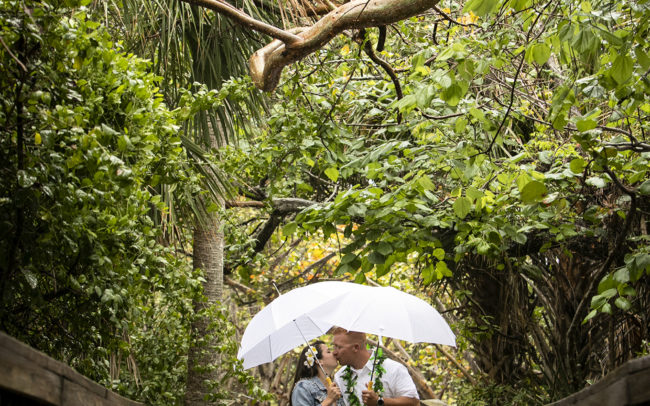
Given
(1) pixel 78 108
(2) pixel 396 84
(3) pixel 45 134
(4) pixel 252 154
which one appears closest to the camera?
(3) pixel 45 134

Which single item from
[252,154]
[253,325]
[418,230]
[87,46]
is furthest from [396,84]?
[87,46]

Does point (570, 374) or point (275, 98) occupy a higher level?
point (275, 98)

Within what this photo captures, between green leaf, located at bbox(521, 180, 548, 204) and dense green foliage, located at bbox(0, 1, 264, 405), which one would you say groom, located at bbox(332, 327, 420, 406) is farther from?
green leaf, located at bbox(521, 180, 548, 204)

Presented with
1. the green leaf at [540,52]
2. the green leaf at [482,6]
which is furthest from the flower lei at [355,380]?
the green leaf at [482,6]

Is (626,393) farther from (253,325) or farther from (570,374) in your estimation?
(570,374)

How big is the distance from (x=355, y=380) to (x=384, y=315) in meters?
0.56

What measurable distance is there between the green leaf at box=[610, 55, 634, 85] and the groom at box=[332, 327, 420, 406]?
210 cm

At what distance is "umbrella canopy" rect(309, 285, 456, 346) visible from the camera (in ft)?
12.3

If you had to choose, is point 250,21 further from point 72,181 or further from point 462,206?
point 72,181

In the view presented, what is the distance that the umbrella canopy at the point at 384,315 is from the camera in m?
3.74

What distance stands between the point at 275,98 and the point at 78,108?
5.54 meters

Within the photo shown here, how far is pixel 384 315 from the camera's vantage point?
382cm

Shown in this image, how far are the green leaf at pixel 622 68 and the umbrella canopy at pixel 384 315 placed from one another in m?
1.71

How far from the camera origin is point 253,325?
4.28 meters
